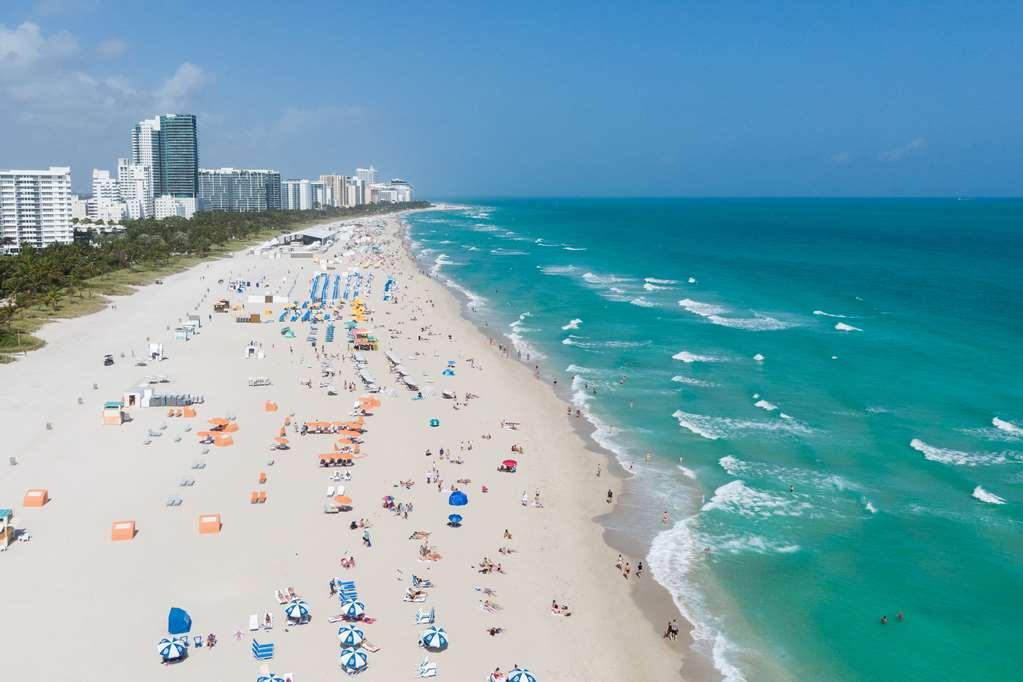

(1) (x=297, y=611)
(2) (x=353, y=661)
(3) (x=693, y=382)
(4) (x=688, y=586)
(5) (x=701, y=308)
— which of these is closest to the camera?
(2) (x=353, y=661)

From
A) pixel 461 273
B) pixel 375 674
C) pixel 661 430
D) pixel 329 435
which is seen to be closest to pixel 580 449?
pixel 661 430

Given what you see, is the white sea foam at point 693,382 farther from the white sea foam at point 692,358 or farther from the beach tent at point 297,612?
the beach tent at point 297,612

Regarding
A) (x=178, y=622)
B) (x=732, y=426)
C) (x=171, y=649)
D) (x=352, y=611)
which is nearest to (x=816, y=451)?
(x=732, y=426)

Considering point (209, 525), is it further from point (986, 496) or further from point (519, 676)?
point (986, 496)

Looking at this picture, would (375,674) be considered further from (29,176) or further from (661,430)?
(29,176)

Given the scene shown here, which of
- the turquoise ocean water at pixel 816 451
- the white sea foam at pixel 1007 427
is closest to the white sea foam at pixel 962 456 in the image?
the turquoise ocean water at pixel 816 451

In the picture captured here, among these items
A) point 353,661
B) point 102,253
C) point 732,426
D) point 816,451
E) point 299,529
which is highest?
point 102,253

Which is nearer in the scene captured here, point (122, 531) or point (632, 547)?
point (122, 531)
